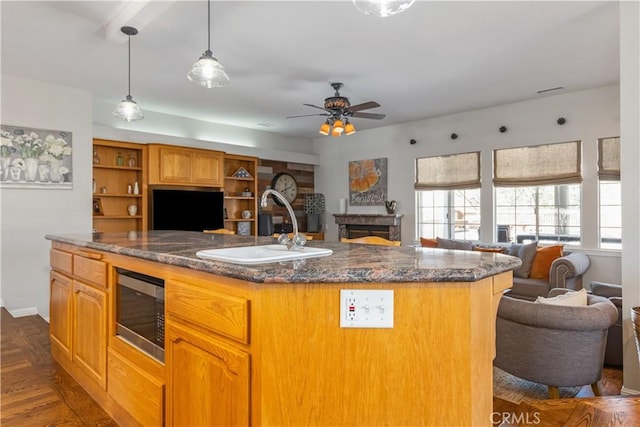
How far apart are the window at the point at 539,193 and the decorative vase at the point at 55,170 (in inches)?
235

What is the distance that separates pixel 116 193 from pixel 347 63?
380 centimetres

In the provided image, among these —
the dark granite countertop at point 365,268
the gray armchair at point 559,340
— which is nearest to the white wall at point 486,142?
the gray armchair at point 559,340

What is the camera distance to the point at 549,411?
2.04 m

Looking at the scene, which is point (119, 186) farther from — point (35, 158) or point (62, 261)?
point (62, 261)

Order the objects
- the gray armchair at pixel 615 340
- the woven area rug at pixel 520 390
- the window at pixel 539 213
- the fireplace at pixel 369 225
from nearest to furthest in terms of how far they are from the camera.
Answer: the woven area rug at pixel 520 390 → the gray armchair at pixel 615 340 → the window at pixel 539 213 → the fireplace at pixel 369 225

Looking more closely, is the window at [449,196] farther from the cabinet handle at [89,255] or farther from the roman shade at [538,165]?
the cabinet handle at [89,255]

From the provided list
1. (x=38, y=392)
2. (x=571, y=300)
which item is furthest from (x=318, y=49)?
(x=38, y=392)

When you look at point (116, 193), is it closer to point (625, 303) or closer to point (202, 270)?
point (202, 270)

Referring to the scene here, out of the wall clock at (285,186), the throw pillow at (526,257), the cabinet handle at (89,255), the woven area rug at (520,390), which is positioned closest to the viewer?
the cabinet handle at (89,255)

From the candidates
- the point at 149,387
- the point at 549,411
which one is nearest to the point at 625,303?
the point at 549,411

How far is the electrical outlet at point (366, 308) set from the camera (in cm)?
126

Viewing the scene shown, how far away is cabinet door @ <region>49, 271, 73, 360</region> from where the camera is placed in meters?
2.61

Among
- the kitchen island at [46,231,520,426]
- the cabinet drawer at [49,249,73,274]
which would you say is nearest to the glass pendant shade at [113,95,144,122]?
the cabinet drawer at [49,249,73,274]

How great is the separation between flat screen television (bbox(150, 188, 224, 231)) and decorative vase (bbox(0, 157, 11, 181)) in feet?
5.62
